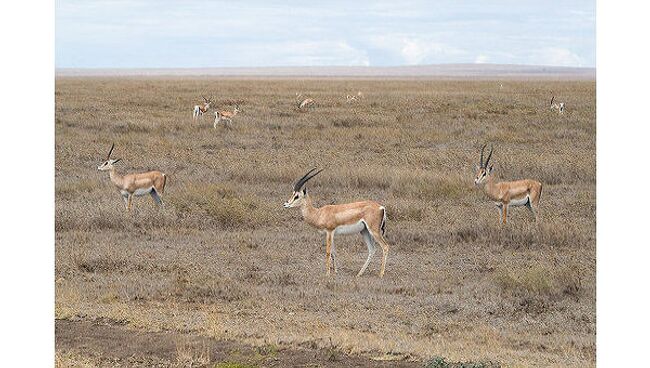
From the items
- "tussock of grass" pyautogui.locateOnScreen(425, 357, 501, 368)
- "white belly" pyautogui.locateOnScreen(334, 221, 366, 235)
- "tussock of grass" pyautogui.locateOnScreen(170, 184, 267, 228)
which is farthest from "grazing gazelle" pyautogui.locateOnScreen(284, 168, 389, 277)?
"tussock of grass" pyautogui.locateOnScreen(425, 357, 501, 368)

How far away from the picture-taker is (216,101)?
37750 millimetres

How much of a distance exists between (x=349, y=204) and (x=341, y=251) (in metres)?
1.37

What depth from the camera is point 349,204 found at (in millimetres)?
9758

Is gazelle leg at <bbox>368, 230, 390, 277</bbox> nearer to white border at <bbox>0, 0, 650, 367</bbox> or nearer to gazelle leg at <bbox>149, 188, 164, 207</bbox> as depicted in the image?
gazelle leg at <bbox>149, 188, 164, 207</bbox>

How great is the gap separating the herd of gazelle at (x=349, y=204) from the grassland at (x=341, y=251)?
242 millimetres

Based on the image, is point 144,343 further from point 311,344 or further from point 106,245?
point 106,245

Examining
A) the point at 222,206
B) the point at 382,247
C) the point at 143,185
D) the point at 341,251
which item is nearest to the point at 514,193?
the point at 341,251

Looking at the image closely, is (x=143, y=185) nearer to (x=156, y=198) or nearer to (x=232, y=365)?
(x=156, y=198)

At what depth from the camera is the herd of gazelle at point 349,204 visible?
9.67 metres

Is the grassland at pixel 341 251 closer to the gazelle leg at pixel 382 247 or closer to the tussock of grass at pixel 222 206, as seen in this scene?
the tussock of grass at pixel 222 206

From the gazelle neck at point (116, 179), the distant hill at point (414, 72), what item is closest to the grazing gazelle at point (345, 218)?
the gazelle neck at point (116, 179)
